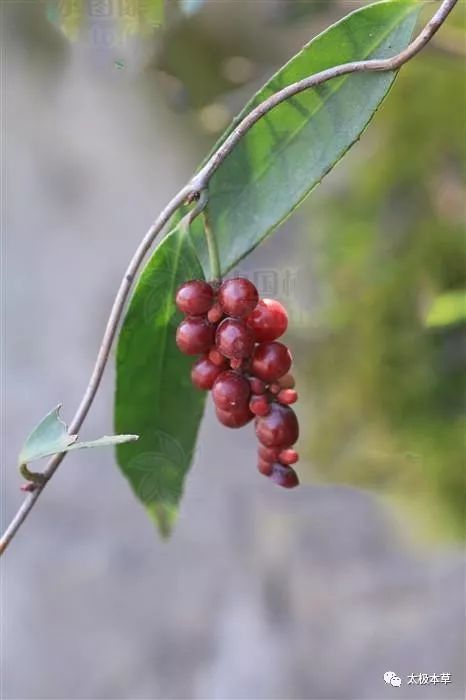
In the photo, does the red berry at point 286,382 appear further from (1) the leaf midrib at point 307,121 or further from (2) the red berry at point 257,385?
(1) the leaf midrib at point 307,121

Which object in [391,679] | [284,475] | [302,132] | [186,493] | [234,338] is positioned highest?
[302,132]

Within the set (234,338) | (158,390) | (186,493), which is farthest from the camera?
(186,493)

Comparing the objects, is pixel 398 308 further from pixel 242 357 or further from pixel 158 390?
pixel 242 357

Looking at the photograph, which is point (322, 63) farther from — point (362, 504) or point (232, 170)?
point (362, 504)

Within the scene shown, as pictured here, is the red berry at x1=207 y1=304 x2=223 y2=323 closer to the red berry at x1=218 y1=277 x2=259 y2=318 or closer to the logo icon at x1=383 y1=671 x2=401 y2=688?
the red berry at x1=218 y1=277 x2=259 y2=318

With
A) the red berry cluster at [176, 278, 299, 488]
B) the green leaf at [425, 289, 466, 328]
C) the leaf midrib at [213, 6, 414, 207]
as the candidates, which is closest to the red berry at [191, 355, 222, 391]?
the red berry cluster at [176, 278, 299, 488]

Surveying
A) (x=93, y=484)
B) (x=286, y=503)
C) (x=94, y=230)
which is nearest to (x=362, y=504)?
(x=286, y=503)

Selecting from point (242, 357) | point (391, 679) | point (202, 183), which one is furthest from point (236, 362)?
point (391, 679)

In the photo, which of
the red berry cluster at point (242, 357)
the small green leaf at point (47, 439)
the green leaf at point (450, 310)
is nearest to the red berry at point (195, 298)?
the red berry cluster at point (242, 357)
